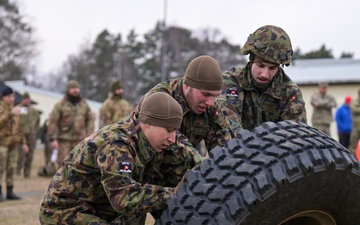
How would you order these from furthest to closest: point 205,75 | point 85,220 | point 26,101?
point 26,101 < point 205,75 < point 85,220

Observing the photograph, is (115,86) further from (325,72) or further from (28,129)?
(325,72)

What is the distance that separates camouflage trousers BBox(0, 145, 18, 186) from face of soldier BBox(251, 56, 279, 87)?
681 centimetres

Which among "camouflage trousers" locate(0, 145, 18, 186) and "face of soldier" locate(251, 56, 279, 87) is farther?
"camouflage trousers" locate(0, 145, 18, 186)

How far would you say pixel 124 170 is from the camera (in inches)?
147

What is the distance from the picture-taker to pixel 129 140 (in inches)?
153

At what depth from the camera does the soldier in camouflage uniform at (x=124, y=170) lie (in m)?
3.72

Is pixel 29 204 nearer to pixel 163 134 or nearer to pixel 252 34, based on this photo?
pixel 252 34

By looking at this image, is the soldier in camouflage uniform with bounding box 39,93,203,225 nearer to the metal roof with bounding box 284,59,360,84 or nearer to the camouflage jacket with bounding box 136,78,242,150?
the camouflage jacket with bounding box 136,78,242,150

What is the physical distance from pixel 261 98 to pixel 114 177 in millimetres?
2051

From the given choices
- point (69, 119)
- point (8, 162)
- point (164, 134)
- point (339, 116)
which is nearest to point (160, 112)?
point (164, 134)

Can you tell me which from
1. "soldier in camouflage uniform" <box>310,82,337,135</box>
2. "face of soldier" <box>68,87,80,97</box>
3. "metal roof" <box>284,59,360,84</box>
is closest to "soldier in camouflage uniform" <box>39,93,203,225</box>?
"face of soldier" <box>68,87,80,97</box>

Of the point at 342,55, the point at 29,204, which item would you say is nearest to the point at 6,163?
the point at 29,204

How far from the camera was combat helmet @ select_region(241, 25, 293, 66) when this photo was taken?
5.09m

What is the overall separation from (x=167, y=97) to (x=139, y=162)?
419 millimetres
